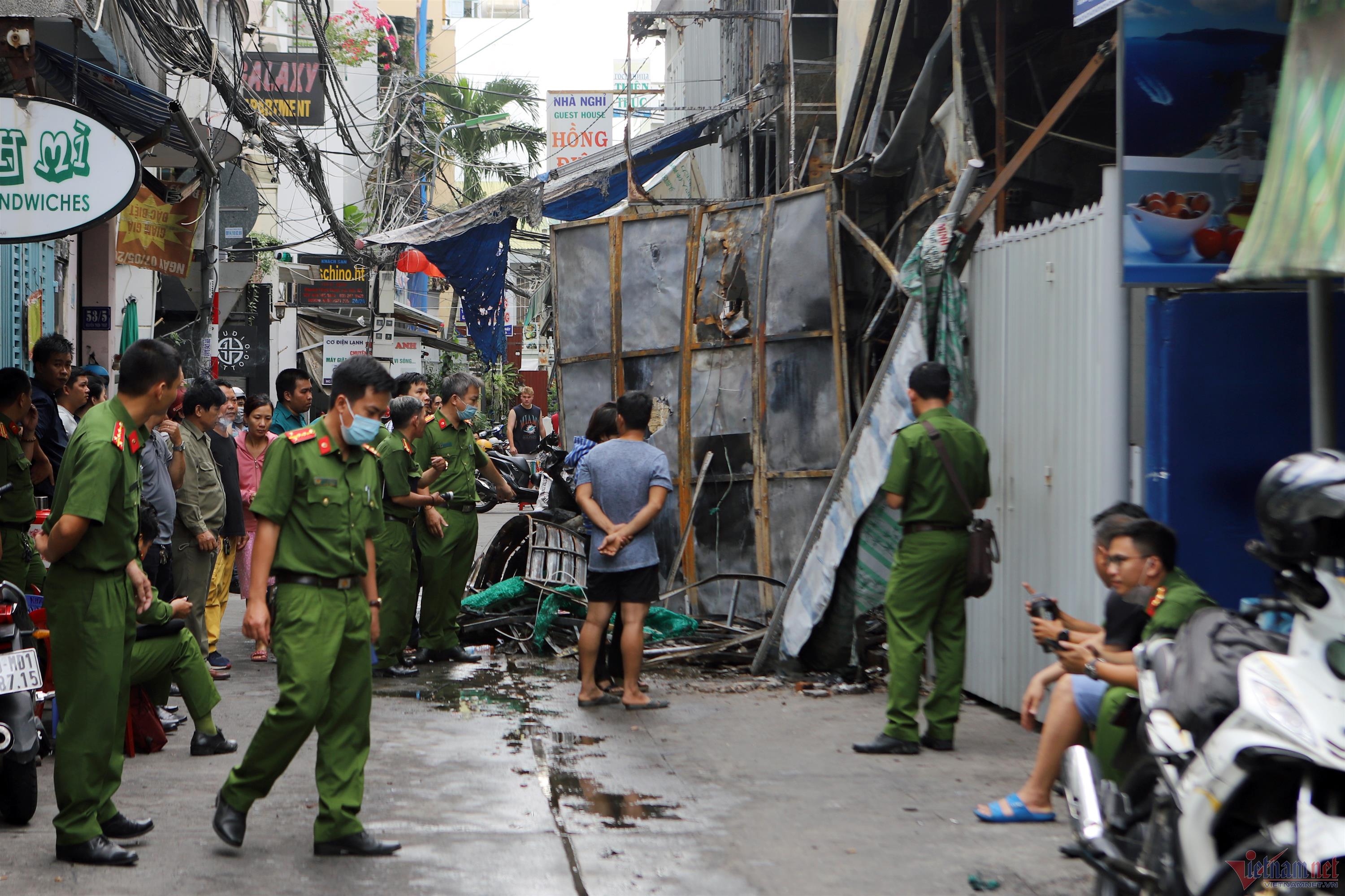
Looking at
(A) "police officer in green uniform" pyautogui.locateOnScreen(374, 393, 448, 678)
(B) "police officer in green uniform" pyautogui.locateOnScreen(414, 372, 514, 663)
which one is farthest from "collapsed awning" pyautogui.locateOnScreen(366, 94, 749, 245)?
(A) "police officer in green uniform" pyautogui.locateOnScreen(374, 393, 448, 678)

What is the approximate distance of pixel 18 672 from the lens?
196 inches

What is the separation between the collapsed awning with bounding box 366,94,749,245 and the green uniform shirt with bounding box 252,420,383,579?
710 cm

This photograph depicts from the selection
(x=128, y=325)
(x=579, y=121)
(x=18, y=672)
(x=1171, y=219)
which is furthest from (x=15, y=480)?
(x=579, y=121)

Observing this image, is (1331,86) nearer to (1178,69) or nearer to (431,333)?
(1178,69)

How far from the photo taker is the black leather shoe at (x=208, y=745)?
6.36 metres

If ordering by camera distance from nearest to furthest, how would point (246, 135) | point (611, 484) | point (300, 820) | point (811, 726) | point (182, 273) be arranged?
point (300, 820), point (811, 726), point (611, 484), point (182, 273), point (246, 135)

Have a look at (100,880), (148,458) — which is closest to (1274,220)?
(100,880)

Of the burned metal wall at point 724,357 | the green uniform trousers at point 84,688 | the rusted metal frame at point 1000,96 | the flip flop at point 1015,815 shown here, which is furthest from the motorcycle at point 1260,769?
the burned metal wall at point 724,357

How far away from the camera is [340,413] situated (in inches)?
196

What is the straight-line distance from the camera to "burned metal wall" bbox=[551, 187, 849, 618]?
992 centimetres

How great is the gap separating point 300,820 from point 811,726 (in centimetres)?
293

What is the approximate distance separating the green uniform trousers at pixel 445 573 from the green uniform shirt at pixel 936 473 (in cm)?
361

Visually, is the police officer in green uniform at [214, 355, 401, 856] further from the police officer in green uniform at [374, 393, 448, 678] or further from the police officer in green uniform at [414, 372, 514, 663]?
the police officer in green uniform at [414, 372, 514, 663]

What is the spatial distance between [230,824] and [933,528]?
11.5ft
